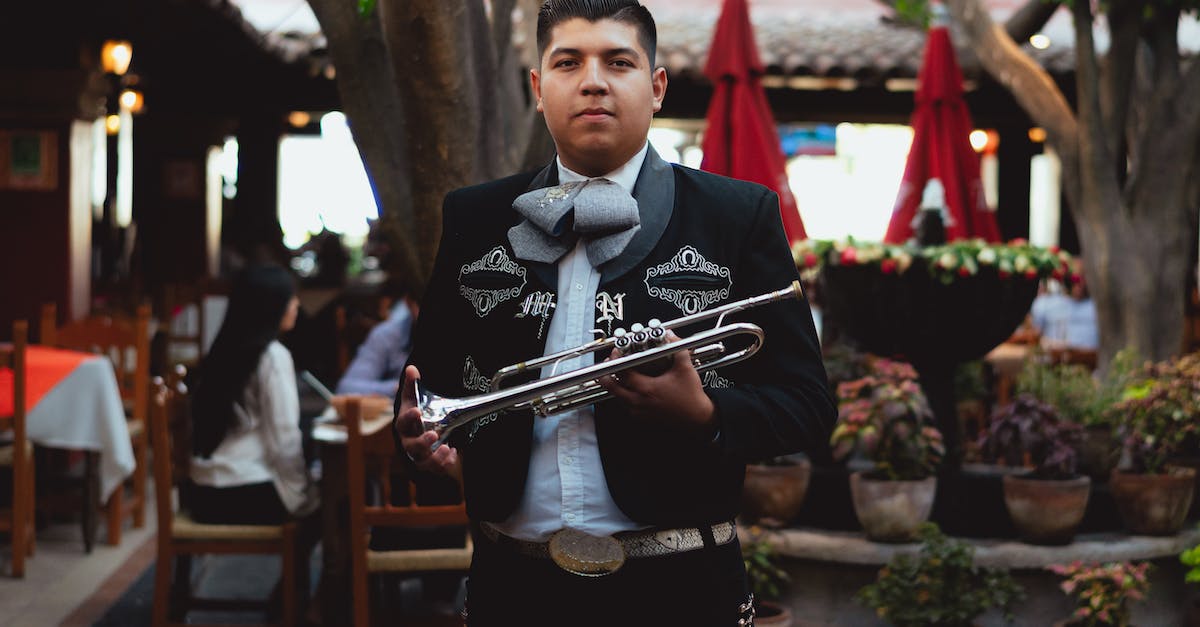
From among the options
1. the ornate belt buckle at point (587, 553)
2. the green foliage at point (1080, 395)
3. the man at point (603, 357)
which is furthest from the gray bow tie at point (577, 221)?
the green foliage at point (1080, 395)

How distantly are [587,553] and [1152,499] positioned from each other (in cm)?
426

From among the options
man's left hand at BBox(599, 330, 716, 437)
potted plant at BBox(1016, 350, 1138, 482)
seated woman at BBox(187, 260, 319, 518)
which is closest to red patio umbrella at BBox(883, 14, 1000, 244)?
potted plant at BBox(1016, 350, 1138, 482)

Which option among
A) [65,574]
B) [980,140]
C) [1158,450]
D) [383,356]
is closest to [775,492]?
[1158,450]

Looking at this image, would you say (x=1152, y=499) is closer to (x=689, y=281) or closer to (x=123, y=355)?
(x=689, y=281)

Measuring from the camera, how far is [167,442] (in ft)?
17.3

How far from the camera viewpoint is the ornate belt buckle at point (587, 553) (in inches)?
78.6

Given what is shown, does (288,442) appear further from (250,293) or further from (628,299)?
(628,299)

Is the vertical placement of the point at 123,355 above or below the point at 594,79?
below

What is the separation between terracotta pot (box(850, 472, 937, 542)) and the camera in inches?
213

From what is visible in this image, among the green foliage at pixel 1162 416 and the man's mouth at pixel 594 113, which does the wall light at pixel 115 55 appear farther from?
the man's mouth at pixel 594 113

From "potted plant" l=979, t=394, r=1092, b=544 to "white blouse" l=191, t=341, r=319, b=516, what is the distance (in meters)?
2.83

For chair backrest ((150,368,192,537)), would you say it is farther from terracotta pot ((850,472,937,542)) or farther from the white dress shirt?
the white dress shirt

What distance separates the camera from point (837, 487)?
6.03 m

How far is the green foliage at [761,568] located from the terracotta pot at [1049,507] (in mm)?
972
